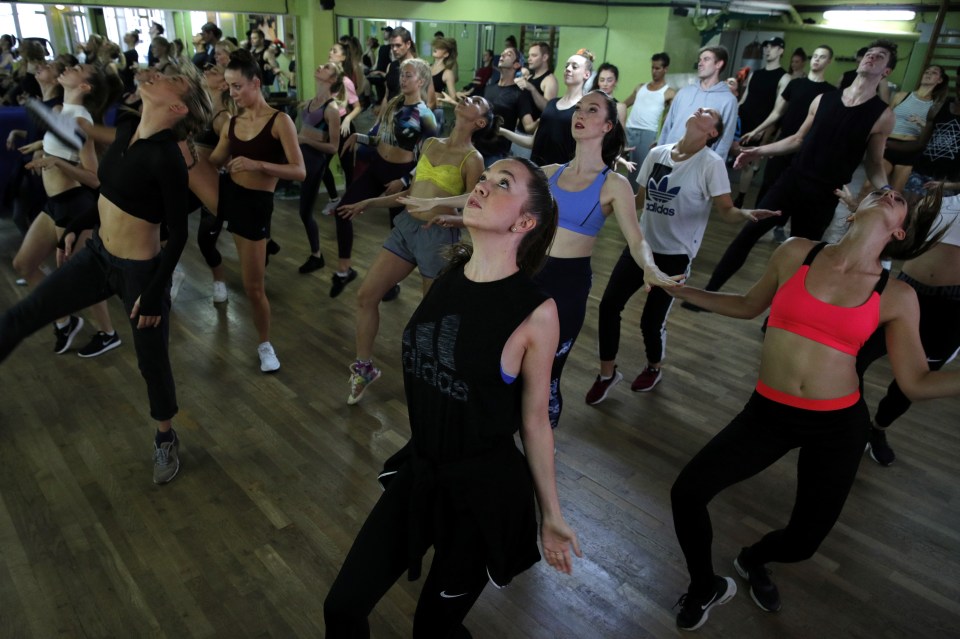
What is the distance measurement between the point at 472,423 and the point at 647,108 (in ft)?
20.5

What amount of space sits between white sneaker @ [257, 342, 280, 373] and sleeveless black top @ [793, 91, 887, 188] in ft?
11.0

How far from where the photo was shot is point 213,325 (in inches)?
166

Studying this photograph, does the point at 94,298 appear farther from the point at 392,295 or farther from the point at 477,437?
the point at 392,295

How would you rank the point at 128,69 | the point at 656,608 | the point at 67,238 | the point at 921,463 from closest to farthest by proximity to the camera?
the point at 656,608 < the point at 67,238 < the point at 921,463 < the point at 128,69

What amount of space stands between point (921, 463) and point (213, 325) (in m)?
4.02

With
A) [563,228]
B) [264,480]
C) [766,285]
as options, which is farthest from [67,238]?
[766,285]

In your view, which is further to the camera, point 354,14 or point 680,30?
point 680,30

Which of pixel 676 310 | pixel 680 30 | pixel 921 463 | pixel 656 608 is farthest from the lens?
pixel 680 30

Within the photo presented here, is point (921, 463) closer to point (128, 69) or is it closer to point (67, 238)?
point (67, 238)

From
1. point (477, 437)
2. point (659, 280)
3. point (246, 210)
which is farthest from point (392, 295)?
point (477, 437)

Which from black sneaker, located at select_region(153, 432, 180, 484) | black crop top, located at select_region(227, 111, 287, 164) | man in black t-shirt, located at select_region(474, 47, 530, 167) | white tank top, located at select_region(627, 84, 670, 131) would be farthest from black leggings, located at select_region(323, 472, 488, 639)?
white tank top, located at select_region(627, 84, 670, 131)

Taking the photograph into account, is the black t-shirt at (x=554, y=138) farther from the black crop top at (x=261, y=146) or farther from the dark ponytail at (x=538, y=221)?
the dark ponytail at (x=538, y=221)

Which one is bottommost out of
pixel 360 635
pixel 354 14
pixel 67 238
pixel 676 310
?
pixel 676 310

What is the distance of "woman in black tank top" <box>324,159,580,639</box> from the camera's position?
4.97ft
